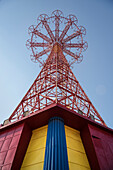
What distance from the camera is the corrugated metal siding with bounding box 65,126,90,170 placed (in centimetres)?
590

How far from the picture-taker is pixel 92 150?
21.3 ft

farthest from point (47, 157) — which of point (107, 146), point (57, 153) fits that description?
point (107, 146)

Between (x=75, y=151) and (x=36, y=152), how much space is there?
1958 mm

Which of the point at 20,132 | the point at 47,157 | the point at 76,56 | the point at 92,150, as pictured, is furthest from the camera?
the point at 76,56

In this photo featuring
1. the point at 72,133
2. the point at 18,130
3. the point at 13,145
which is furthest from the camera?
the point at 72,133

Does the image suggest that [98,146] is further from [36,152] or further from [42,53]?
[42,53]

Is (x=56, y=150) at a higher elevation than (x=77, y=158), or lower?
lower

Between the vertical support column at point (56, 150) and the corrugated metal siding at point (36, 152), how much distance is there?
25.5 inches

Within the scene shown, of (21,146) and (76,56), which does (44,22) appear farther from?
(21,146)

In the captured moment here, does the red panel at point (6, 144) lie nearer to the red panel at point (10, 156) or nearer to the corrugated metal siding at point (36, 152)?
the red panel at point (10, 156)

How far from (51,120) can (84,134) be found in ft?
6.97

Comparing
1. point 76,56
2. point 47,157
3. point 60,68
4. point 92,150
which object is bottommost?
point 47,157

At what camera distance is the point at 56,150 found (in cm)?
555

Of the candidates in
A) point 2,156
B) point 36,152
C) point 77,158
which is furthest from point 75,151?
point 2,156
